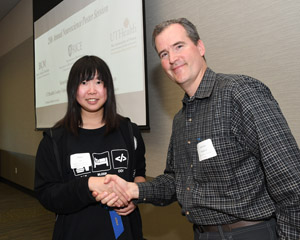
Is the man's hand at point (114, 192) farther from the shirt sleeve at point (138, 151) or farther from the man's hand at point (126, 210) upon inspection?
the shirt sleeve at point (138, 151)

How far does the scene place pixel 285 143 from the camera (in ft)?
3.09

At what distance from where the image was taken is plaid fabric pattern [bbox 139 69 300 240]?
941 millimetres

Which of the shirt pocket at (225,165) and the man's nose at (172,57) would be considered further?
the man's nose at (172,57)

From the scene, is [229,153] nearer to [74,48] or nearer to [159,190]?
[159,190]

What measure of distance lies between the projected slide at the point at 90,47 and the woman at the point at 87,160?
41.7 inches

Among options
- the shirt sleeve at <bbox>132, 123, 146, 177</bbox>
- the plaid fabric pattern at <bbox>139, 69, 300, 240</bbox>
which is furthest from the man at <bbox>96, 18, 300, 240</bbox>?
the shirt sleeve at <bbox>132, 123, 146, 177</bbox>

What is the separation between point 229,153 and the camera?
3.51ft

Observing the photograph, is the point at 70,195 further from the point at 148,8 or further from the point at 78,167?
the point at 148,8

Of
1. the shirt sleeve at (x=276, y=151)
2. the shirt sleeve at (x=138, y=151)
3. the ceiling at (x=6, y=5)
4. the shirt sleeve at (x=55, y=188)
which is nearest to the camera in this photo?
the shirt sleeve at (x=276, y=151)

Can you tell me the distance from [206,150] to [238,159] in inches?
4.9

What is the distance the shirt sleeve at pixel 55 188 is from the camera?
1.31 m

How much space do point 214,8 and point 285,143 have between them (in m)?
1.41

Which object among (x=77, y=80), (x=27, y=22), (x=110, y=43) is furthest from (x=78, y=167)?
(x=27, y=22)

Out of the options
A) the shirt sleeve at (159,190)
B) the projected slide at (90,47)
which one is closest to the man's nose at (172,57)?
the shirt sleeve at (159,190)
